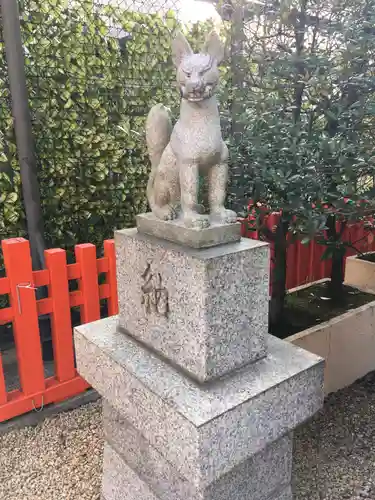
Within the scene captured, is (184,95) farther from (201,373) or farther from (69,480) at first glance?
(69,480)

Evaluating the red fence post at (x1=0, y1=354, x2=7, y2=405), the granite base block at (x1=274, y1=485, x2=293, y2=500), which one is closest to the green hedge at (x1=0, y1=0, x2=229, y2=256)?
the red fence post at (x1=0, y1=354, x2=7, y2=405)

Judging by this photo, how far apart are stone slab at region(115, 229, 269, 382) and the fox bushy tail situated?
33cm

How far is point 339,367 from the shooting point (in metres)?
2.73

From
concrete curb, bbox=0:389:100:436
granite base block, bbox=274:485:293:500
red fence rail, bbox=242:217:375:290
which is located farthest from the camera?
red fence rail, bbox=242:217:375:290

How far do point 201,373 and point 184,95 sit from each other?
3.11 feet

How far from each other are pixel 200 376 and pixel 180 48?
3.68 ft

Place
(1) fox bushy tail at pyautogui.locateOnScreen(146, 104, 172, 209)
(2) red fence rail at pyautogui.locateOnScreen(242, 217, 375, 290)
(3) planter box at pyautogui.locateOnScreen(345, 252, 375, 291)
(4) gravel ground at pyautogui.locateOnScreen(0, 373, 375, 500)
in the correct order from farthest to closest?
(2) red fence rail at pyautogui.locateOnScreen(242, 217, 375, 290)
(3) planter box at pyautogui.locateOnScreen(345, 252, 375, 291)
(4) gravel ground at pyautogui.locateOnScreen(0, 373, 375, 500)
(1) fox bushy tail at pyautogui.locateOnScreen(146, 104, 172, 209)

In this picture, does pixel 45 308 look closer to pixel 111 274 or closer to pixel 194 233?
pixel 111 274

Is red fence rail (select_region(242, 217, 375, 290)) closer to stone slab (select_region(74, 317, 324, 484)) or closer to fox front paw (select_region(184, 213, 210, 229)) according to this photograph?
stone slab (select_region(74, 317, 324, 484))

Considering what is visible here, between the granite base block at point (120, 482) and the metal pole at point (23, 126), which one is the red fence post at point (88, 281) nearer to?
the metal pole at point (23, 126)

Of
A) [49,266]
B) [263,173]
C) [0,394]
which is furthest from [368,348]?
[0,394]

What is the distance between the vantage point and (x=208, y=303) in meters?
1.33

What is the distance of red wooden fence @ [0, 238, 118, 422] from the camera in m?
2.30

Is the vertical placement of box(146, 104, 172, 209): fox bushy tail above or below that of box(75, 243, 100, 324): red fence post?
above
